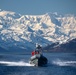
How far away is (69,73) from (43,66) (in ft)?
103

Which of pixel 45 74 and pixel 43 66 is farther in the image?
pixel 43 66

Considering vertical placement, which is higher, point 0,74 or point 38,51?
point 38,51

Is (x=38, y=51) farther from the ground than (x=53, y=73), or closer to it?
farther from the ground

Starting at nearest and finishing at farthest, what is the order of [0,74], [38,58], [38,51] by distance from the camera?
[0,74]
[38,58]
[38,51]

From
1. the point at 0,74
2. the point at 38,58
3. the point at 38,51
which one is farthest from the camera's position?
the point at 38,51

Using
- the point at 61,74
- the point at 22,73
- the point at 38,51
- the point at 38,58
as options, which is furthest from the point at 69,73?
the point at 38,51

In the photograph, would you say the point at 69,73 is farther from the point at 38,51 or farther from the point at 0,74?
the point at 38,51

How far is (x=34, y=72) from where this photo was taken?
157 metres

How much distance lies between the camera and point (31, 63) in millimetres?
193625

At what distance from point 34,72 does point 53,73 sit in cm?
749

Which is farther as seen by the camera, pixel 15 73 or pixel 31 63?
pixel 31 63

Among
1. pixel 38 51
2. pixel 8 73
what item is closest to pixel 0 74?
pixel 8 73

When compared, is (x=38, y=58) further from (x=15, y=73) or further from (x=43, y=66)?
(x=15, y=73)

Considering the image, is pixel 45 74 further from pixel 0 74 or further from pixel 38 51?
pixel 38 51
